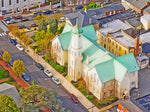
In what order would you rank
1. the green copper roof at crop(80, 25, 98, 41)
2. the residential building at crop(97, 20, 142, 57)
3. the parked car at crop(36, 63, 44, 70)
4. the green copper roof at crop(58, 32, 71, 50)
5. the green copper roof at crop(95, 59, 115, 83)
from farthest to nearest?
the green copper roof at crop(80, 25, 98, 41)
the residential building at crop(97, 20, 142, 57)
the parked car at crop(36, 63, 44, 70)
the green copper roof at crop(58, 32, 71, 50)
the green copper roof at crop(95, 59, 115, 83)

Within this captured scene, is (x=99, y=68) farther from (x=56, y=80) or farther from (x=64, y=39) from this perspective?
(x=64, y=39)

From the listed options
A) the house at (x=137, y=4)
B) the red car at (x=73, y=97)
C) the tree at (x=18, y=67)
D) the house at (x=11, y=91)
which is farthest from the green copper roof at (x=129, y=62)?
the house at (x=137, y=4)

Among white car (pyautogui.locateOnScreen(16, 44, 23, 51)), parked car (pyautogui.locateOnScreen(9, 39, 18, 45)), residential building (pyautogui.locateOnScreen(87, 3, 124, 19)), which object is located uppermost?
residential building (pyautogui.locateOnScreen(87, 3, 124, 19))

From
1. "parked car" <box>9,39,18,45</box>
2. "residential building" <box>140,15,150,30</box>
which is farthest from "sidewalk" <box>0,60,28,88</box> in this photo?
"residential building" <box>140,15,150,30</box>

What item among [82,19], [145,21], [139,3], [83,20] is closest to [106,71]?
[83,20]

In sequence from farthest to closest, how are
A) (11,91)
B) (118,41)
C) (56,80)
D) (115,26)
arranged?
1. (115,26)
2. (118,41)
3. (56,80)
4. (11,91)

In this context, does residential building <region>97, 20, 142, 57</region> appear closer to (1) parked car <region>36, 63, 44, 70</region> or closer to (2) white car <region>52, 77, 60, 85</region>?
(1) parked car <region>36, 63, 44, 70</region>

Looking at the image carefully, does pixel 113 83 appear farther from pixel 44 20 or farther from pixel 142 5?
pixel 142 5
